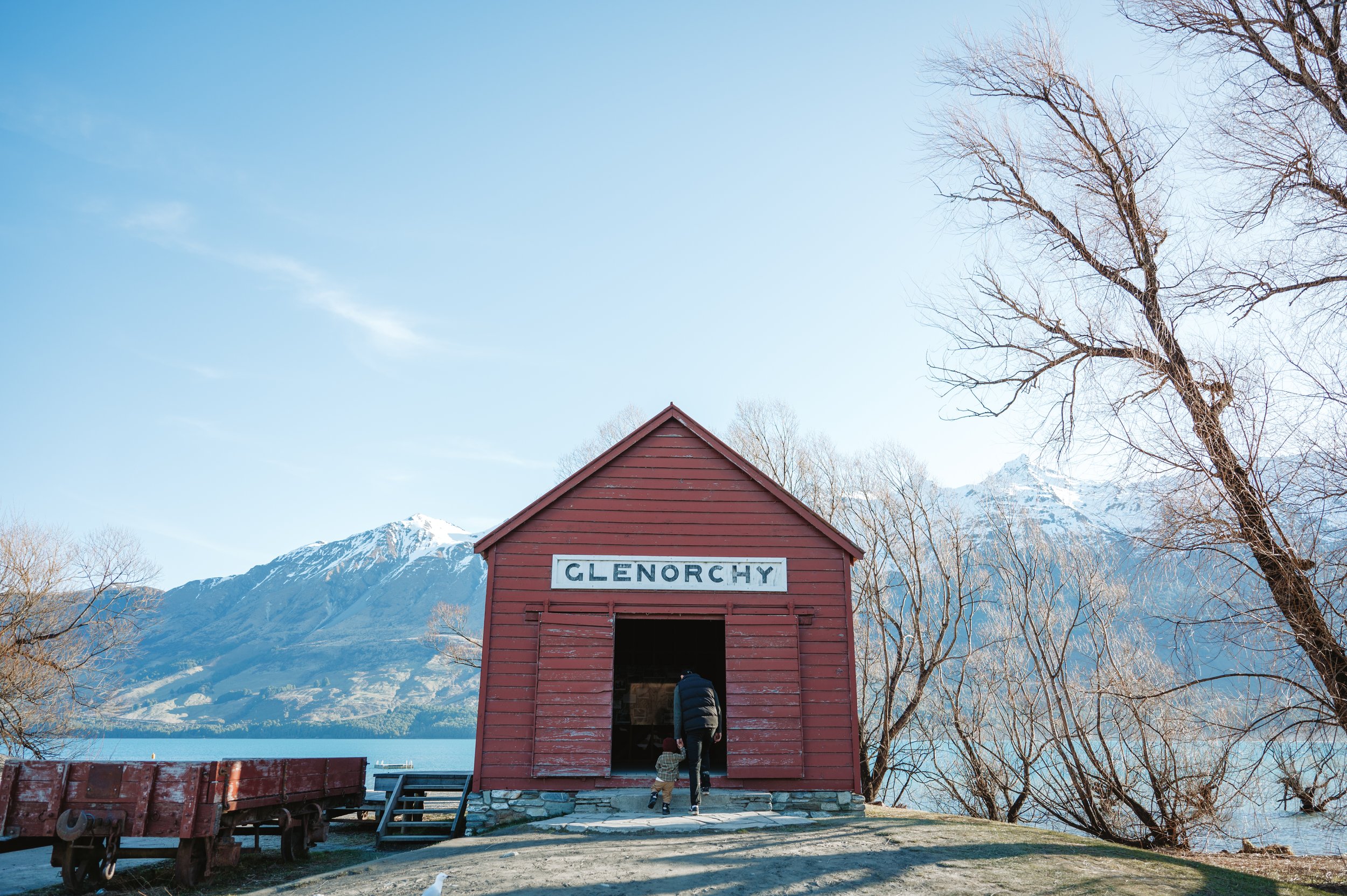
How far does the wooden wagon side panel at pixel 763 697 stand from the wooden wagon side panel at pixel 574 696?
6.31 ft

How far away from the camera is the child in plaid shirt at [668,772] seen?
12.1m

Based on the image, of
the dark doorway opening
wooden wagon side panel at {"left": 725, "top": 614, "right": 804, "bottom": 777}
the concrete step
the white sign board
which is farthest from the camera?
the dark doorway opening

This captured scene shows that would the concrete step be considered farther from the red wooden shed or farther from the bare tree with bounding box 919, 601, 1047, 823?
the bare tree with bounding box 919, 601, 1047, 823

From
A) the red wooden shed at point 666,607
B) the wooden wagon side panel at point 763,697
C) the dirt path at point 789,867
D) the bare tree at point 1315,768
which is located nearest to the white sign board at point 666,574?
the red wooden shed at point 666,607

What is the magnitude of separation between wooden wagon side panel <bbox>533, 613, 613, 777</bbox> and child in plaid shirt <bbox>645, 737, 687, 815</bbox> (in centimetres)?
88

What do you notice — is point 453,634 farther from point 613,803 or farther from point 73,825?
point 73,825

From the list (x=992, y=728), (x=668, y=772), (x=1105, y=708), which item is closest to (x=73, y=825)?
(x=668, y=772)

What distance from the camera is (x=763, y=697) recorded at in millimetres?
13312

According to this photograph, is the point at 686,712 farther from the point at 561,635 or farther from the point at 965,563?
the point at 965,563

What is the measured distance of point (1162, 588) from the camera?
1293cm

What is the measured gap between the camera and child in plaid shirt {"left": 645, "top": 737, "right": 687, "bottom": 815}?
1212 centimetres

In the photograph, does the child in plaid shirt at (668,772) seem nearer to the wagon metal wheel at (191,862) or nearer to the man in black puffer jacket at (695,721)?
the man in black puffer jacket at (695,721)

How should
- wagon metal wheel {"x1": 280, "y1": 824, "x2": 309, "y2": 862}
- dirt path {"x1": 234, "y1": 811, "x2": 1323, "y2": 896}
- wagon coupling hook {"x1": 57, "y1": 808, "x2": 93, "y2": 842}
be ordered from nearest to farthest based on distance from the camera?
1. dirt path {"x1": 234, "y1": 811, "x2": 1323, "y2": 896}
2. wagon coupling hook {"x1": 57, "y1": 808, "x2": 93, "y2": 842}
3. wagon metal wheel {"x1": 280, "y1": 824, "x2": 309, "y2": 862}

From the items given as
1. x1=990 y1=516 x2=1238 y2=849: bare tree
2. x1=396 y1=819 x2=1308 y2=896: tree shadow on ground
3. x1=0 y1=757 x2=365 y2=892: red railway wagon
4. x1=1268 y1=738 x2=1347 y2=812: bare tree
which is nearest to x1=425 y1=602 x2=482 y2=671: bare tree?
x1=990 y1=516 x2=1238 y2=849: bare tree
